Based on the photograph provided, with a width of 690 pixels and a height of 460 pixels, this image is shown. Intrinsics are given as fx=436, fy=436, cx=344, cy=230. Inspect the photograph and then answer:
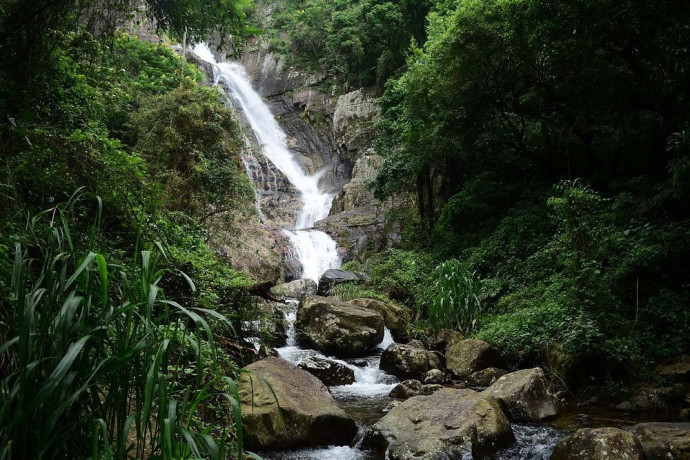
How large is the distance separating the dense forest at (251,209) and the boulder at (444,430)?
1.55 meters

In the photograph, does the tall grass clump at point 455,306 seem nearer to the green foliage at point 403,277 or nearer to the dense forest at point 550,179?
the dense forest at point 550,179

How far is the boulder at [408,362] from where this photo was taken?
666cm

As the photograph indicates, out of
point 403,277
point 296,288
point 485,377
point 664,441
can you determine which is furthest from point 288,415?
point 296,288

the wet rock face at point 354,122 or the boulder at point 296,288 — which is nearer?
the boulder at point 296,288

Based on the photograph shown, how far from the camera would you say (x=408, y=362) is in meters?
6.77

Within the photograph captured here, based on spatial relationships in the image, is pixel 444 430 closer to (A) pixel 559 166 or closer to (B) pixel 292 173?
(A) pixel 559 166

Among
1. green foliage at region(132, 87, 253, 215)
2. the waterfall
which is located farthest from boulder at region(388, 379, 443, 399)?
the waterfall

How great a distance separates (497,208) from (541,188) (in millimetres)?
1224

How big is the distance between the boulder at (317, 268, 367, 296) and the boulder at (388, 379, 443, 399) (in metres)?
6.37

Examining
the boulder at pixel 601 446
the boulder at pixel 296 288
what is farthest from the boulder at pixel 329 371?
the boulder at pixel 296 288

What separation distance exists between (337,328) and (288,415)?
13.2 feet

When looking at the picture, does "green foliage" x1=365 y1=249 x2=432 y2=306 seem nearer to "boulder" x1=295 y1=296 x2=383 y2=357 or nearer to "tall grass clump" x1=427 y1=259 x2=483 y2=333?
"tall grass clump" x1=427 y1=259 x2=483 y2=333

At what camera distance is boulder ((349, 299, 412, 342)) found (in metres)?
9.00

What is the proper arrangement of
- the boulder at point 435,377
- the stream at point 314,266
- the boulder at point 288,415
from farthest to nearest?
the boulder at point 435,377, the stream at point 314,266, the boulder at point 288,415
